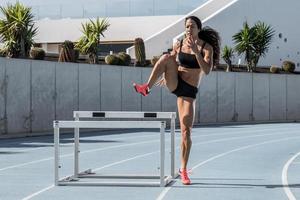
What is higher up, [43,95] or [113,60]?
[113,60]

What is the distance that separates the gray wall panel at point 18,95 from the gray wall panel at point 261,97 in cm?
1881

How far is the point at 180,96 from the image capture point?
35.7 feet

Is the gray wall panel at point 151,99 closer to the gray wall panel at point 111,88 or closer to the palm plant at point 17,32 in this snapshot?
the gray wall panel at point 111,88

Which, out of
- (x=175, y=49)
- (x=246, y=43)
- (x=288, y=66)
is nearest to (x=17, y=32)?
(x=246, y=43)

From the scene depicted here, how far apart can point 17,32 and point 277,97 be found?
16.9 m

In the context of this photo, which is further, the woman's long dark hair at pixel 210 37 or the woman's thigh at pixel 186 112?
the woman's long dark hair at pixel 210 37

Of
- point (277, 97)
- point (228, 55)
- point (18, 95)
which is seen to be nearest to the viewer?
point (18, 95)

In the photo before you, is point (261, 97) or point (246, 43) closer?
point (261, 97)

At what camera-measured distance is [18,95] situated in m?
25.1

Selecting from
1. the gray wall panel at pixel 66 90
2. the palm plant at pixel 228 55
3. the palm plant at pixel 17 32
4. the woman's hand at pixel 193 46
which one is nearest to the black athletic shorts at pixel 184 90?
the woman's hand at pixel 193 46

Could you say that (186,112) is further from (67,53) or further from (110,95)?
(67,53)

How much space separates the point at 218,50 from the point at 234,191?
7.67 feet

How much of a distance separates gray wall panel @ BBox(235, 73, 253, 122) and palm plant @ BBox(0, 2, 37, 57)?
12.3m

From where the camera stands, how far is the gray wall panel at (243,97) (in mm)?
40094
